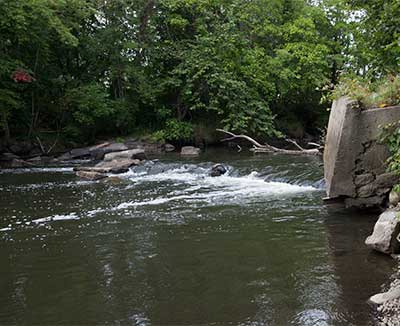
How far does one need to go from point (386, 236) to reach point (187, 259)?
2886 millimetres

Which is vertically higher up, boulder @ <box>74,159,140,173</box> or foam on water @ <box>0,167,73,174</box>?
boulder @ <box>74,159,140,173</box>

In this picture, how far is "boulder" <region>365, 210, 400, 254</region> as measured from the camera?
22.3 ft

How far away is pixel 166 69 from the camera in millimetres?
28844

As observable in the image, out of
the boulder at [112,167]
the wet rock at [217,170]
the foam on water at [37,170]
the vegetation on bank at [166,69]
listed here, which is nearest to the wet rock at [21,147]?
the vegetation on bank at [166,69]

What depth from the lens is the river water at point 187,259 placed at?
5.36m

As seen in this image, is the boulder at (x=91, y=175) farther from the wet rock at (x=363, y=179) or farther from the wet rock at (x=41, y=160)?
the wet rock at (x=363, y=179)

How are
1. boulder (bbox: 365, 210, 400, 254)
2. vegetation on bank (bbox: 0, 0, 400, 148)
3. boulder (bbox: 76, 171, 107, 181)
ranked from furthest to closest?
vegetation on bank (bbox: 0, 0, 400, 148)
boulder (bbox: 76, 171, 107, 181)
boulder (bbox: 365, 210, 400, 254)

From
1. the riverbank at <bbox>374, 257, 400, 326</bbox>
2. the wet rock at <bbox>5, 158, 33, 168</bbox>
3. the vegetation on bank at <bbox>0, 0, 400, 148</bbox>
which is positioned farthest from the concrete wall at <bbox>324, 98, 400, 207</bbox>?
the vegetation on bank at <bbox>0, 0, 400, 148</bbox>

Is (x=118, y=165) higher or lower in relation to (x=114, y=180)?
higher

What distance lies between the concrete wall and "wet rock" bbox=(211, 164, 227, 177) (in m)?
7.60

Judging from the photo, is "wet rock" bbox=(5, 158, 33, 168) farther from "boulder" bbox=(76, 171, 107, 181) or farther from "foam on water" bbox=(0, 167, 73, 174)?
"boulder" bbox=(76, 171, 107, 181)

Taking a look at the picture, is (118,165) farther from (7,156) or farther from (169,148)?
(169,148)

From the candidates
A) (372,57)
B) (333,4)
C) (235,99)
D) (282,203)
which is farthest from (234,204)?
(333,4)

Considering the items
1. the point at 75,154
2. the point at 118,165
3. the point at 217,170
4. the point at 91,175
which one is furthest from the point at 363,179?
the point at 75,154
